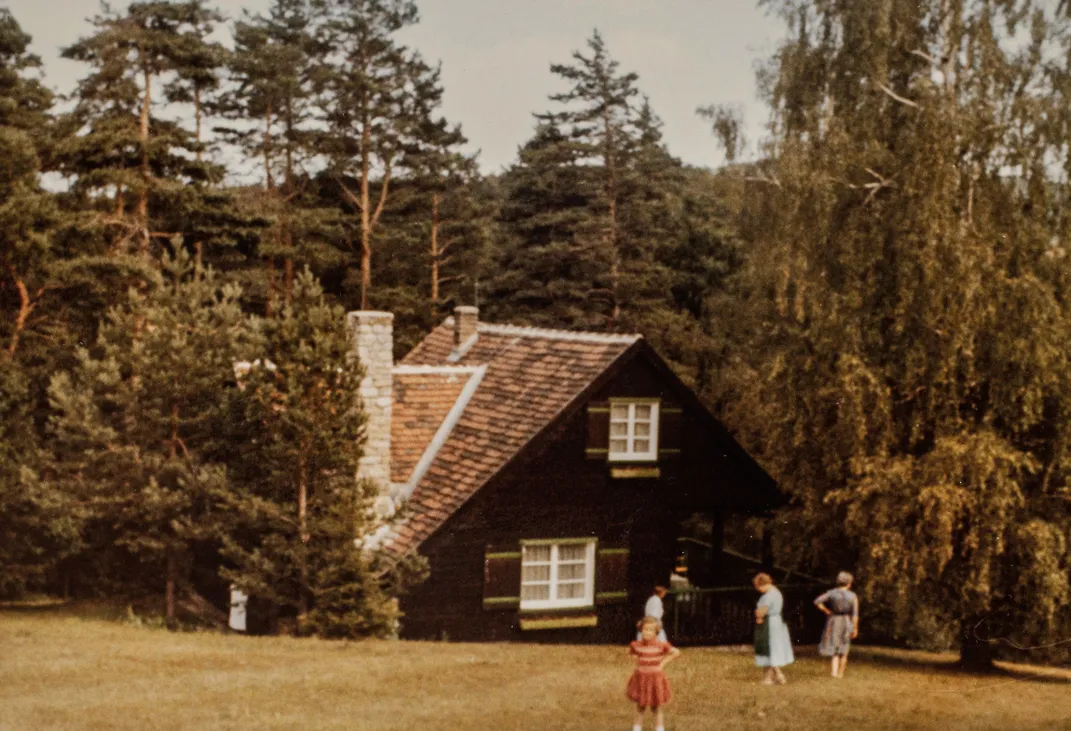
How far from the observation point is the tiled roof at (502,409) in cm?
2145

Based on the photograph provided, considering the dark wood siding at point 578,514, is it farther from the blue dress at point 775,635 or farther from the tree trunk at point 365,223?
the tree trunk at point 365,223

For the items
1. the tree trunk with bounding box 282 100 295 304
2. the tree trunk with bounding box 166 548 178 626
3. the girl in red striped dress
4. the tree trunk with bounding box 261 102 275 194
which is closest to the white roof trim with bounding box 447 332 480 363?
the tree trunk with bounding box 166 548 178 626

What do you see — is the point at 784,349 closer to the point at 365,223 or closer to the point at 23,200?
the point at 23,200

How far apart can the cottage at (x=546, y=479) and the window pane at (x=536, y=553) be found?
3 cm

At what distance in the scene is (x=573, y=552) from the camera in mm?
22609

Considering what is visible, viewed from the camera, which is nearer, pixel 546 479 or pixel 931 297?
pixel 931 297

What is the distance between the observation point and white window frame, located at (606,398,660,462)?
2289cm

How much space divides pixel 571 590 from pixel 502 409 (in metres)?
4.21

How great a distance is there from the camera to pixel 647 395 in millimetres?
23312

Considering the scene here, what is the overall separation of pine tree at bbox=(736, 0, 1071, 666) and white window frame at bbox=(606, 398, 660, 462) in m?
2.61

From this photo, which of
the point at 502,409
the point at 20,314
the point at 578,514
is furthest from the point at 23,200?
the point at 578,514

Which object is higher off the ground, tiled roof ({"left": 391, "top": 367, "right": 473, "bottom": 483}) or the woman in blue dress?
tiled roof ({"left": 391, "top": 367, "right": 473, "bottom": 483})

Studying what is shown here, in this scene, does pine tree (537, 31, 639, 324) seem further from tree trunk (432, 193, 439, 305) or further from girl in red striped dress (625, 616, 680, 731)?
girl in red striped dress (625, 616, 680, 731)

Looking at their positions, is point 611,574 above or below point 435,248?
below
